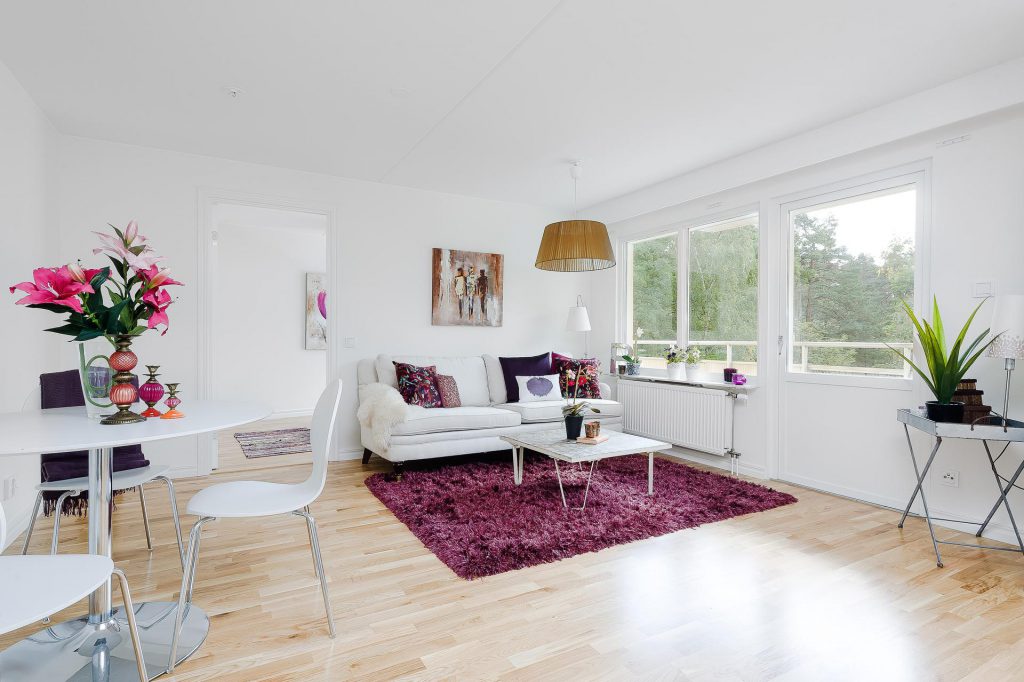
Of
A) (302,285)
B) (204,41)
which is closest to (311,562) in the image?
(204,41)

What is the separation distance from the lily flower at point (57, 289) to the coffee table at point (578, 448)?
238cm

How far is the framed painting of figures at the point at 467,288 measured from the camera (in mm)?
5305

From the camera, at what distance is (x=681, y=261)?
5070 millimetres

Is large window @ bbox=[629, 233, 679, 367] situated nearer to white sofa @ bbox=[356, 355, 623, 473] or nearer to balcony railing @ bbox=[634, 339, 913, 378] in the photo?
balcony railing @ bbox=[634, 339, 913, 378]

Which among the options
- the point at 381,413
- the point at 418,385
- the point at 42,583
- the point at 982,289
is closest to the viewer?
the point at 42,583

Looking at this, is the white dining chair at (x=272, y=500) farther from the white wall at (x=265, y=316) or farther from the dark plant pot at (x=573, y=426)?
the white wall at (x=265, y=316)

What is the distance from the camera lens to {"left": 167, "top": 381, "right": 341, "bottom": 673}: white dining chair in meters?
1.80

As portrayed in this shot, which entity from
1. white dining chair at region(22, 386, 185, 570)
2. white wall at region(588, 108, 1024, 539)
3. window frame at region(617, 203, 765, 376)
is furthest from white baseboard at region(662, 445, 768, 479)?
white dining chair at region(22, 386, 185, 570)

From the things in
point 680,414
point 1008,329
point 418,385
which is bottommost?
point 680,414

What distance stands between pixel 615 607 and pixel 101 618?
186 centimetres

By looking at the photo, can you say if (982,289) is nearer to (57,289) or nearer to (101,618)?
(57,289)

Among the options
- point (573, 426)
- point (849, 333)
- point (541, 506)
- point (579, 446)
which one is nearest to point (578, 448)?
point (579, 446)

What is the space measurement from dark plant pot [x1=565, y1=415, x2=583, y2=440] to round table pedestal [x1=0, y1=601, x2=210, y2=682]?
2.28 meters

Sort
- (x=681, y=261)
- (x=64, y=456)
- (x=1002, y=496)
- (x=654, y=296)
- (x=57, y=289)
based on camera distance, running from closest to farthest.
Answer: (x=57, y=289) < (x=64, y=456) < (x=1002, y=496) < (x=681, y=261) < (x=654, y=296)
